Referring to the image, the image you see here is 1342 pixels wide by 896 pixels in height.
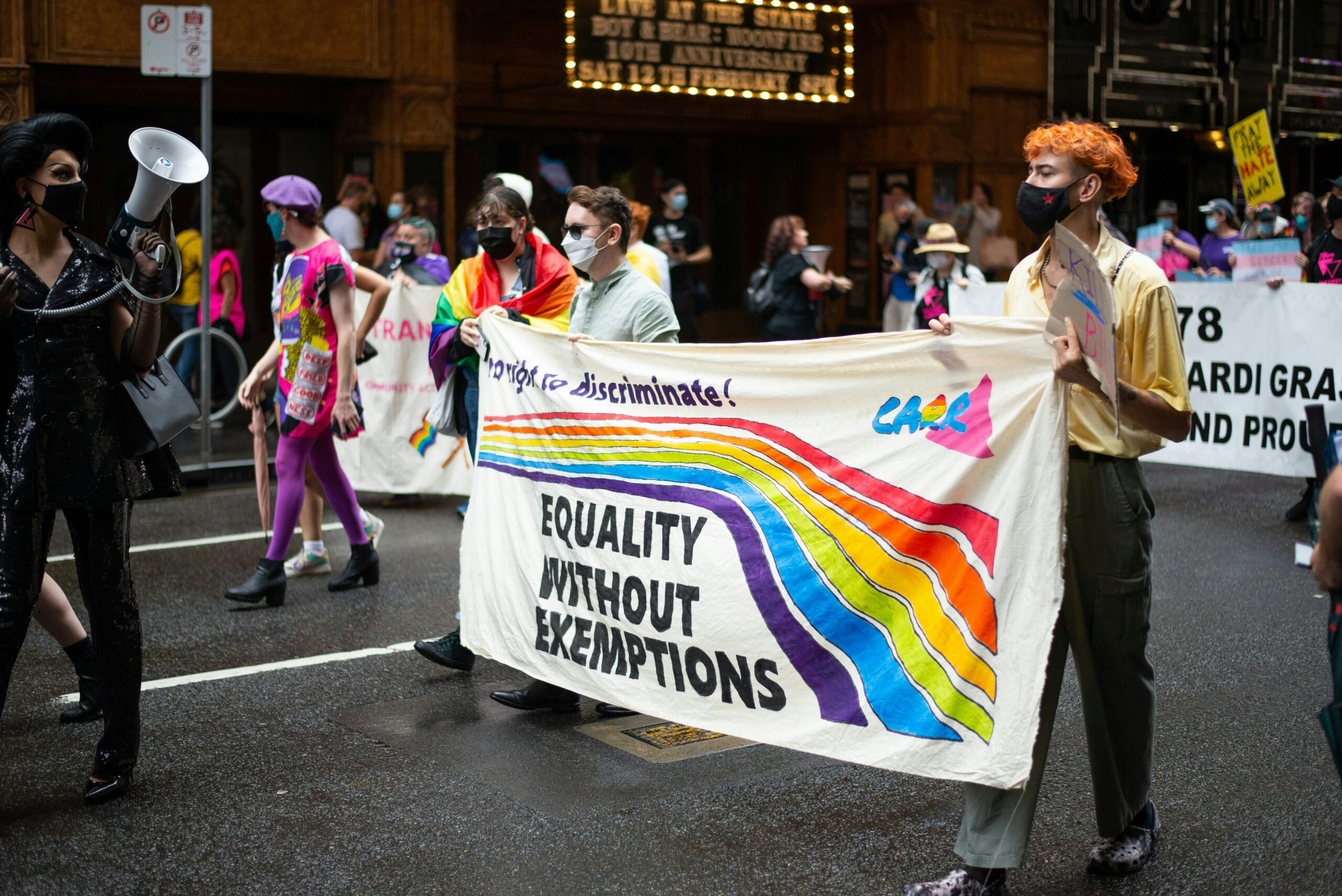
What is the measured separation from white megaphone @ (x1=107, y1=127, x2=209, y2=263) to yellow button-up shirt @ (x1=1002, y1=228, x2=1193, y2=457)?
8.13 ft

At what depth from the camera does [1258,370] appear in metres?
9.35

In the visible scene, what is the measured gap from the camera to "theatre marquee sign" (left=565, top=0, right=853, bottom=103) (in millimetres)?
16219

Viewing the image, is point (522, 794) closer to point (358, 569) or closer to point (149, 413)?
point (149, 413)

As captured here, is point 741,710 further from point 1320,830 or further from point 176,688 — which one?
point 176,688

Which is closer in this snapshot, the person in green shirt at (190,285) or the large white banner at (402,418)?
the large white banner at (402,418)

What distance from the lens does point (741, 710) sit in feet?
13.7

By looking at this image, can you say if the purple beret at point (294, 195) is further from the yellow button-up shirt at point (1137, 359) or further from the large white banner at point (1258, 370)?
the large white banner at point (1258, 370)

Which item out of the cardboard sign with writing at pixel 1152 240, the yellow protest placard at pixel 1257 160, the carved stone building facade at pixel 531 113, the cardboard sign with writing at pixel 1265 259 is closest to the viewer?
the cardboard sign with writing at pixel 1265 259

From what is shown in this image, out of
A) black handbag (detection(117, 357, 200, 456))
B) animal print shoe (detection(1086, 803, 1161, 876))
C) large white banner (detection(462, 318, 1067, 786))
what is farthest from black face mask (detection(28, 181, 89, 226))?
animal print shoe (detection(1086, 803, 1161, 876))

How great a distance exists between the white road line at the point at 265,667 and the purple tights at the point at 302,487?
1002 millimetres

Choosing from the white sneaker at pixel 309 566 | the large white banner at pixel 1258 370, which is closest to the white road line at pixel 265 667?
the white sneaker at pixel 309 566

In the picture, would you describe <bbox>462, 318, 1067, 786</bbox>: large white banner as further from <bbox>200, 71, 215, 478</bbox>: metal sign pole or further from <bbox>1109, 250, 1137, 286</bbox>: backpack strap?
<bbox>200, 71, 215, 478</bbox>: metal sign pole

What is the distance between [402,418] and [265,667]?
4201 millimetres

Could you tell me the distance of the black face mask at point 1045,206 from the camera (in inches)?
145
